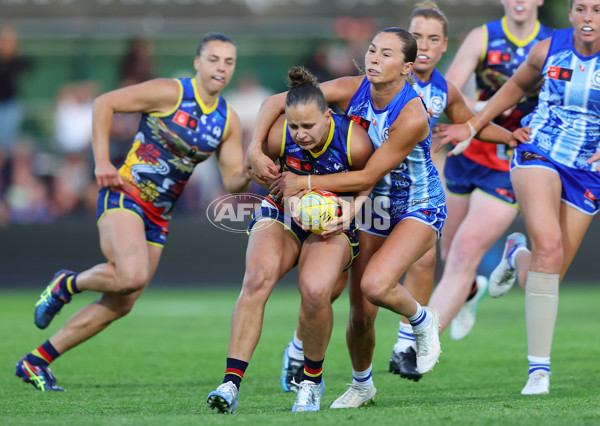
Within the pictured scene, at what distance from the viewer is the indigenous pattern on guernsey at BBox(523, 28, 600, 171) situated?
6078 mm

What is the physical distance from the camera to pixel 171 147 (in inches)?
279

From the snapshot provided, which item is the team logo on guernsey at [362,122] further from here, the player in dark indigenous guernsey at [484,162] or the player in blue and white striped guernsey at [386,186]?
the player in dark indigenous guernsey at [484,162]

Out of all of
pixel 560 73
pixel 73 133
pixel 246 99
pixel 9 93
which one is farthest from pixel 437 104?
pixel 9 93

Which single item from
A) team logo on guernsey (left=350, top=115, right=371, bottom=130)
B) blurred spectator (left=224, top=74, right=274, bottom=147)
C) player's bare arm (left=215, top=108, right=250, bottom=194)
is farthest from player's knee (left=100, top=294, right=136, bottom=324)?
blurred spectator (left=224, top=74, right=274, bottom=147)

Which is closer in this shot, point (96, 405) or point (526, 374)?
point (96, 405)

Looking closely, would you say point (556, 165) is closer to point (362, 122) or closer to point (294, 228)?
point (362, 122)

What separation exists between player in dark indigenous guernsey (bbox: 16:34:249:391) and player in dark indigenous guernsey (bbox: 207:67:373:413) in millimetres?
1320

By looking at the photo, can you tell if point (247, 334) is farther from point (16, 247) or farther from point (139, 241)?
point (16, 247)

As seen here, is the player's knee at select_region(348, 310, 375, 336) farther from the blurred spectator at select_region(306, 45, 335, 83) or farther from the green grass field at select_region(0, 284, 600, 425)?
the blurred spectator at select_region(306, 45, 335, 83)

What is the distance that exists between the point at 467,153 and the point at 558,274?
74.0 inches

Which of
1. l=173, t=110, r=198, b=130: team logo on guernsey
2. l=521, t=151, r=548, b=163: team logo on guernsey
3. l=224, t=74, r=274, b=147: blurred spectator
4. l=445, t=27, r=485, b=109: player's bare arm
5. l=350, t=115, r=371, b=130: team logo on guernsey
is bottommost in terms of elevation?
l=521, t=151, r=548, b=163: team logo on guernsey

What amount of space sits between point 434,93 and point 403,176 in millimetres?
1133

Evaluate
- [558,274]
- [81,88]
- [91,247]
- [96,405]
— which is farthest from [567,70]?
[81,88]

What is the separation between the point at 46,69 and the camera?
15.0 m
